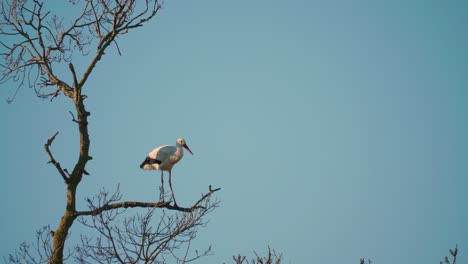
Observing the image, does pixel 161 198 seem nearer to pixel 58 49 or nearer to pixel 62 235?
pixel 62 235

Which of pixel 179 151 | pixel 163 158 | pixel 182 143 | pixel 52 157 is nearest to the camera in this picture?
pixel 52 157

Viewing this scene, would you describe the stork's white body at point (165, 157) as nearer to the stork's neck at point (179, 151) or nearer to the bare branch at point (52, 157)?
the stork's neck at point (179, 151)

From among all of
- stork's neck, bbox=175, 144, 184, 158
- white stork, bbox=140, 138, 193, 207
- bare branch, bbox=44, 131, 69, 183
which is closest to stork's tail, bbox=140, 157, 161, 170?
white stork, bbox=140, 138, 193, 207

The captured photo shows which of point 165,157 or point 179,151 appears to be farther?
point 179,151

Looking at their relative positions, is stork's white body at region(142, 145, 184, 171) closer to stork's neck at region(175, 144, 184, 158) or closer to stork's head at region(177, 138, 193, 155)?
stork's neck at region(175, 144, 184, 158)

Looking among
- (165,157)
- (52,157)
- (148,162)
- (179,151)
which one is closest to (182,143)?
(179,151)

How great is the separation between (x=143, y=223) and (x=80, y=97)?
2227mm

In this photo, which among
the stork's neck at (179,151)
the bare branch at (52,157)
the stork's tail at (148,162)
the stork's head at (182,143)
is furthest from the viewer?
the stork's head at (182,143)

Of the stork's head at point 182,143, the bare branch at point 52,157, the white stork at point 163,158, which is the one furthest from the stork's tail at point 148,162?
the bare branch at point 52,157

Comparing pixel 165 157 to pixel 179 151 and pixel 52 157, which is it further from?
pixel 52 157

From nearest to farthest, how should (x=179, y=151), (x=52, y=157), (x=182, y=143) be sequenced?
1. (x=52, y=157)
2. (x=179, y=151)
3. (x=182, y=143)

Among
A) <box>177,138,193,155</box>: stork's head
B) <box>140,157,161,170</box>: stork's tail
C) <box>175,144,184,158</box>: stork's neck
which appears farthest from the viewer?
<box>177,138,193,155</box>: stork's head

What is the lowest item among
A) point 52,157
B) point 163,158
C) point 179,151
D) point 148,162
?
point 52,157

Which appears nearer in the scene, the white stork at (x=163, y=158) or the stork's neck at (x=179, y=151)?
the white stork at (x=163, y=158)
